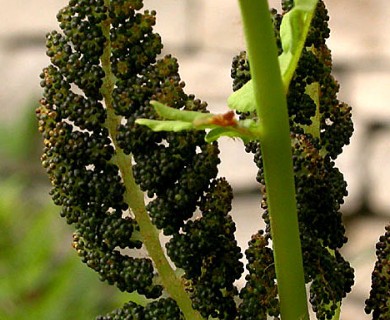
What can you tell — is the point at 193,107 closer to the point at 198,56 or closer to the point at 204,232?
the point at 204,232

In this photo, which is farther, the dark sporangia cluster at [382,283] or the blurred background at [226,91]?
the blurred background at [226,91]

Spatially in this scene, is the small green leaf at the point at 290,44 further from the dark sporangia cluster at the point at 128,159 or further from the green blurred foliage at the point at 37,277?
Answer: the green blurred foliage at the point at 37,277

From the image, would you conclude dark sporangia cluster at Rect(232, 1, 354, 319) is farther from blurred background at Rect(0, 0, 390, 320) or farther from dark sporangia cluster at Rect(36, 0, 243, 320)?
blurred background at Rect(0, 0, 390, 320)

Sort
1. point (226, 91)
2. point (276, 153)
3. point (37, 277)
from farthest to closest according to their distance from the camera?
1. point (226, 91)
2. point (37, 277)
3. point (276, 153)

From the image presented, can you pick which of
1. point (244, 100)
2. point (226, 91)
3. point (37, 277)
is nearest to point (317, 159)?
point (244, 100)

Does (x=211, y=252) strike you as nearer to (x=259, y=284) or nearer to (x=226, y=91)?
(x=259, y=284)

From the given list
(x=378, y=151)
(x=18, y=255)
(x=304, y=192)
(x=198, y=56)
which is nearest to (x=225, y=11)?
(x=198, y=56)

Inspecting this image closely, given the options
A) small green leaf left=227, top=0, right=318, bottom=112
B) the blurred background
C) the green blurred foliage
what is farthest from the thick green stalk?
the blurred background

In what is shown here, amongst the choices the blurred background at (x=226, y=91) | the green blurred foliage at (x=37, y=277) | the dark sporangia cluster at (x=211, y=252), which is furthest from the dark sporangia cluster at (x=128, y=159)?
the blurred background at (x=226, y=91)
